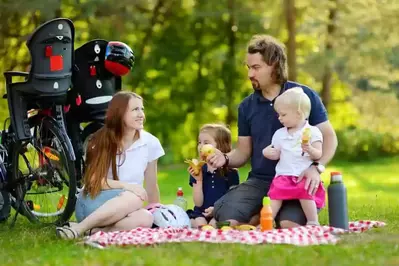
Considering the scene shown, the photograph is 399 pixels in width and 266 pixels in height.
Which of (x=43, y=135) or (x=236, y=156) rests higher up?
(x=43, y=135)

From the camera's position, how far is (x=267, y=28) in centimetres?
1866

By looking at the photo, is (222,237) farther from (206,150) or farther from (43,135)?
(43,135)

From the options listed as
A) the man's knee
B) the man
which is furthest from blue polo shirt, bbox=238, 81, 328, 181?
the man's knee

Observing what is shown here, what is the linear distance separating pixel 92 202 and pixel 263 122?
1230mm

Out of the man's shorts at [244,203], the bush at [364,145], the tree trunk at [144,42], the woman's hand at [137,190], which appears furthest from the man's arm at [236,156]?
the bush at [364,145]

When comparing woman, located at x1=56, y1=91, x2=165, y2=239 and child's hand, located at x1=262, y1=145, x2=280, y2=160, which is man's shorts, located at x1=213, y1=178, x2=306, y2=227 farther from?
woman, located at x1=56, y1=91, x2=165, y2=239

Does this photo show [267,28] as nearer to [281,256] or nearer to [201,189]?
[201,189]

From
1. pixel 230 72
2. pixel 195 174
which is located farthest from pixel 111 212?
pixel 230 72

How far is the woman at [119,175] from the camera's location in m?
5.02

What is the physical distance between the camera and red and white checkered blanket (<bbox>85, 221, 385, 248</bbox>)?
4477 mm

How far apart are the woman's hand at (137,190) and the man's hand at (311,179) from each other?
941 millimetres

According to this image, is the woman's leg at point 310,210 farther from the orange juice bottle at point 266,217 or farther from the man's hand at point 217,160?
the man's hand at point 217,160

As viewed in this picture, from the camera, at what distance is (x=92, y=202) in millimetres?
5160

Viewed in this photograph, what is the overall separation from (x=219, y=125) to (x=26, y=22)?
1142 centimetres
